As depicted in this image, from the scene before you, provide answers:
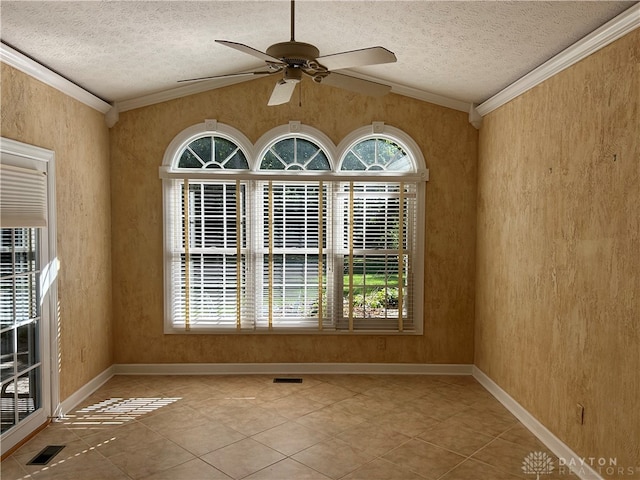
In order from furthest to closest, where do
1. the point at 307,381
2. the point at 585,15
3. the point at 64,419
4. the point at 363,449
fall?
1. the point at 307,381
2. the point at 64,419
3. the point at 363,449
4. the point at 585,15

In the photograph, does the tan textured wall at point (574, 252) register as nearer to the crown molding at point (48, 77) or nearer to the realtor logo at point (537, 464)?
the realtor logo at point (537, 464)

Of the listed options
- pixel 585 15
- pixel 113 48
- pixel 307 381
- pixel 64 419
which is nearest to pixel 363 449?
pixel 307 381

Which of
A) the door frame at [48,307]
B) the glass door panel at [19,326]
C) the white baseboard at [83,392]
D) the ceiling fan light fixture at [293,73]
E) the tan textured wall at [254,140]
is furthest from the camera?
the tan textured wall at [254,140]

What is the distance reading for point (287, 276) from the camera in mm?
5316

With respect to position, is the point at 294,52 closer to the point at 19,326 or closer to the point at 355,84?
the point at 355,84

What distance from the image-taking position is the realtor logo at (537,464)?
3.29 metres

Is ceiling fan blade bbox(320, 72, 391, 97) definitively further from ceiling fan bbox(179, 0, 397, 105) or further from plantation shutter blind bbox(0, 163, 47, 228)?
plantation shutter blind bbox(0, 163, 47, 228)

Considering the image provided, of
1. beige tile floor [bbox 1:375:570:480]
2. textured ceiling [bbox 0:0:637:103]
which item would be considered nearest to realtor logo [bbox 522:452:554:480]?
beige tile floor [bbox 1:375:570:480]

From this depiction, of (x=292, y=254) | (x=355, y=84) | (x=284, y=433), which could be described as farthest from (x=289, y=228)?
(x=355, y=84)

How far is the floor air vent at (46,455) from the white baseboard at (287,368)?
1.69 m

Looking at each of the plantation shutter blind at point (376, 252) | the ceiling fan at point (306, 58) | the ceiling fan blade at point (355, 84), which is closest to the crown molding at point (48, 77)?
the ceiling fan at point (306, 58)

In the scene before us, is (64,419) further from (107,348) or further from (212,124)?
(212,124)

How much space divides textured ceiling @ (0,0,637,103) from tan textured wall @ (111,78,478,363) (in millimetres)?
544

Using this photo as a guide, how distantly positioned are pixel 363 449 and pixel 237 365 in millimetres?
2114
